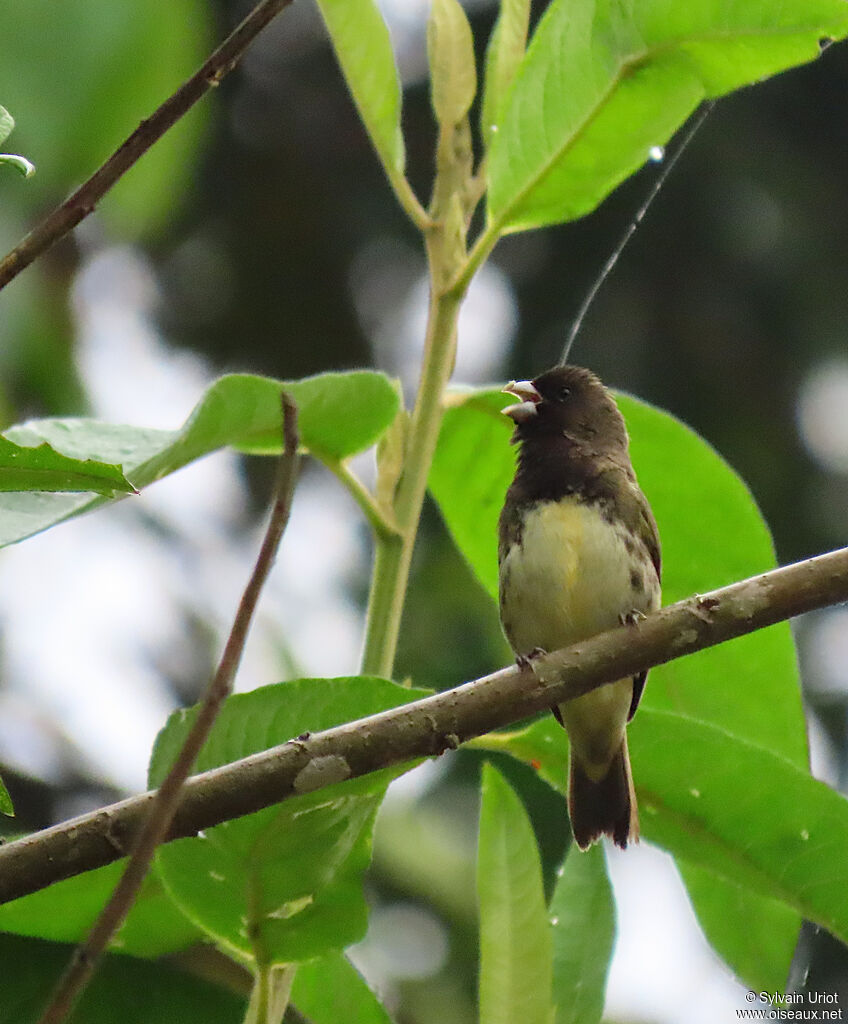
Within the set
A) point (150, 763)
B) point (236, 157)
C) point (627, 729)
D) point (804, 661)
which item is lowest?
point (150, 763)

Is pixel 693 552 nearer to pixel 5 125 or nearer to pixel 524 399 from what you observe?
pixel 524 399

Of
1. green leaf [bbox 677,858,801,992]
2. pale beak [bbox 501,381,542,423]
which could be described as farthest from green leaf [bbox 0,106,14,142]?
pale beak [bbox 501,381,542,423]

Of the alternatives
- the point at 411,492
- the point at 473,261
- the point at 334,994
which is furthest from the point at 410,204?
the point at 334,994

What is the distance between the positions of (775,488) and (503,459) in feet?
10.3

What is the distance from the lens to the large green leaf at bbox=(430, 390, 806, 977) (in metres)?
1.92

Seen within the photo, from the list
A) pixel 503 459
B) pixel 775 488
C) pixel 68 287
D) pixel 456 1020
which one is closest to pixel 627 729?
pixel 503 459

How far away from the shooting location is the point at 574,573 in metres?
2.73

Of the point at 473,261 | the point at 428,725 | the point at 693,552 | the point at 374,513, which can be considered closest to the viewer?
the point at 428,725

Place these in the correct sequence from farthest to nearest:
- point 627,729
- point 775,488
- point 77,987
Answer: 1. point 775,488
2. point 627,729
3. point 77,987

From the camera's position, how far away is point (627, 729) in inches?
71.5

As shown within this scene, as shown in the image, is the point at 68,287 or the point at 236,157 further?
the point at 236,157

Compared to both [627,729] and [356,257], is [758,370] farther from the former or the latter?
[627,729]

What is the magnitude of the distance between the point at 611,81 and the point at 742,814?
0.99 metres

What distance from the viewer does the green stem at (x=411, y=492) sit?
1674 millimetres
